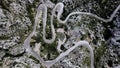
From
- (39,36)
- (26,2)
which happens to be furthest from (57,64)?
(26,2)

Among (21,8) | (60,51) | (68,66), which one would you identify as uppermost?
(21,8)

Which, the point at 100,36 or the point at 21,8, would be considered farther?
the point at 100,36

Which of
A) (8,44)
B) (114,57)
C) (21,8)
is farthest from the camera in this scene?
(114,57)

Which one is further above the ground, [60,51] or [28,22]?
[28,22]

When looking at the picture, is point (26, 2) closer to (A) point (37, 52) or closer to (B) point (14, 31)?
(B) point (14, 31)

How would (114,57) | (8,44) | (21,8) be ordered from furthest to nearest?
1. (114,57)
2. (21,8)
3. (8,44)

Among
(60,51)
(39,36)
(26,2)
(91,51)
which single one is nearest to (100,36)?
(91,51)
